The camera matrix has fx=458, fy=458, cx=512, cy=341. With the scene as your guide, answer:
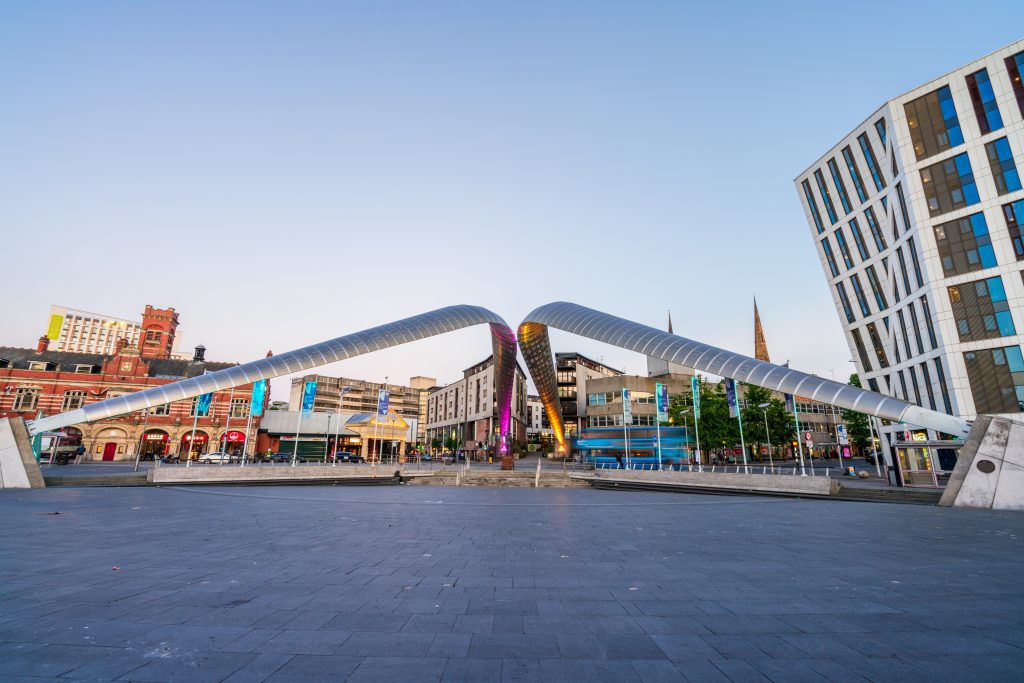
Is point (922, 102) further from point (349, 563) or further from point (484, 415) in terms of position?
point (484, 415)

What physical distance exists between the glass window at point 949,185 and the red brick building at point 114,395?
8088 cm

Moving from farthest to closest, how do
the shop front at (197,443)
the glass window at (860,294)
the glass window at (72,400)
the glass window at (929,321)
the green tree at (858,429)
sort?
the green tree at (858,429)
the shop front at (197,443)
the glass window at (72,400)
the glass window at (860,294)
the glass window at (929,321)

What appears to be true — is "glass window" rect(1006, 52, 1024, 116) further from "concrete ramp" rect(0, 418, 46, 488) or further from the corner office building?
"concrete ramp" rect(0, 418, 46, 488)

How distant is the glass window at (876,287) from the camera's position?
159ft

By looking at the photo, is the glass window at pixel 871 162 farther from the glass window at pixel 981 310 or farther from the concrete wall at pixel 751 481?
the concrete wall at pixel 751 481

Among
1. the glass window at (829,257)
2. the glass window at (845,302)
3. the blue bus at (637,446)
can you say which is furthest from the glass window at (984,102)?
the blue bus at (637,446)

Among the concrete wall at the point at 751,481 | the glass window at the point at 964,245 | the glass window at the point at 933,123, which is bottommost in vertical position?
the concrete wall at the point at 751,481

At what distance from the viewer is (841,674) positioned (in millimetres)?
4426

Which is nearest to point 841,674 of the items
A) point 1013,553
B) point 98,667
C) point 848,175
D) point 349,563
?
point 98,667

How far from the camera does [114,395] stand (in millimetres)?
71312

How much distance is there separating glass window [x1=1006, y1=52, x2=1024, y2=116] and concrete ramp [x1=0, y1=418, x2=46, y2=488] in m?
71.6

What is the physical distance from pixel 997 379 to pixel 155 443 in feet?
330

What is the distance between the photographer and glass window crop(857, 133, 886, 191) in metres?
45.5

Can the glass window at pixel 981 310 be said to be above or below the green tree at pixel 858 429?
above
